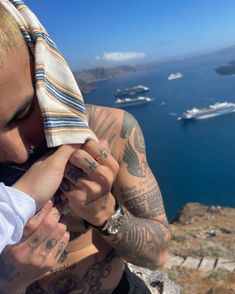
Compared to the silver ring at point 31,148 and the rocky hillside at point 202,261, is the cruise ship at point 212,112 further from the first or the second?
the silver ring at point 31,148

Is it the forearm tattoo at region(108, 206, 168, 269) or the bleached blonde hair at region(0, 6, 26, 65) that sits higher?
the bleached blonde hair at region(0, 6, 26, 65)

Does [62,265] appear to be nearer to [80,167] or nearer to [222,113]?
[80,167]

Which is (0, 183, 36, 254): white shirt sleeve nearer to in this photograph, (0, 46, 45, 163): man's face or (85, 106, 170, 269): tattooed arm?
(0, 46, 45, 163): man's face

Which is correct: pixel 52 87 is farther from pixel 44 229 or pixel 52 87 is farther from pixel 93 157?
pixel 44 229

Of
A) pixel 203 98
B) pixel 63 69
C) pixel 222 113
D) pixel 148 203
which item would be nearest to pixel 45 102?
pixel 63 69

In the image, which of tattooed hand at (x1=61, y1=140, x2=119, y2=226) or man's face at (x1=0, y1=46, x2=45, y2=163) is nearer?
man's face at (x1=0, y1=46, x2=45, y2=163)

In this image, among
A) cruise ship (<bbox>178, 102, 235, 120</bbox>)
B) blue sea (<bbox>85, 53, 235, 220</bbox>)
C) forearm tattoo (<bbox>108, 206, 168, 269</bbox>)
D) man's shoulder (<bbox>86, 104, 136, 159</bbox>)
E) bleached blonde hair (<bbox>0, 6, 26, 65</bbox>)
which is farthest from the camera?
cruise ship (<bbox>178, 102, 235, 120</bbox>)

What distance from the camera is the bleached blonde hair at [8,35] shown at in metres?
1.21

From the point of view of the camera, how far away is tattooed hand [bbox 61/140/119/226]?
134 cm

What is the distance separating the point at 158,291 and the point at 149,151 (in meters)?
33.0

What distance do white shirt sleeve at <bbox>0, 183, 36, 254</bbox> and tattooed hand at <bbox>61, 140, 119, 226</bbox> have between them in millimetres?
204

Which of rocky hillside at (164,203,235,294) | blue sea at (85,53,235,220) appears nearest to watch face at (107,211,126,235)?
rocky hillside at (164,203,235,294)

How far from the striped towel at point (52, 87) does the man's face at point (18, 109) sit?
0.04 meters

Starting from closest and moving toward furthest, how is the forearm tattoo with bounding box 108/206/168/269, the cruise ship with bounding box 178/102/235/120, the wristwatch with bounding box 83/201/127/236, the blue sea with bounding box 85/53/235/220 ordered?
1. the wristwatch with bounding box 83/201/127/236
2. the forearm tattoo with bounding box 108/206/168/269
3. the blue sea with bounding box 85/53/235/220
4. the cruise ship with bounding box 178/102/235/120
